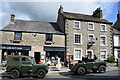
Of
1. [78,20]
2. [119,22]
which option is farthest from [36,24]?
[119,22]

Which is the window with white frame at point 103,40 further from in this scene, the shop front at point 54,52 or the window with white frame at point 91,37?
the shop front at point 54,52

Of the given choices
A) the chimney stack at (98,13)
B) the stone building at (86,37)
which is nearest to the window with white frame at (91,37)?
the stone building at (86,37)

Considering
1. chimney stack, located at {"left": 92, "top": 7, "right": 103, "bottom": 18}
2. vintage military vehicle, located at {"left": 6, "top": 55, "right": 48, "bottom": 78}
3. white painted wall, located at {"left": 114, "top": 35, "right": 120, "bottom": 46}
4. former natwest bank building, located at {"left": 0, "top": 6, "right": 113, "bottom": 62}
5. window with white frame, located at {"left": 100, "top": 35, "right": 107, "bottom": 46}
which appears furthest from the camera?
chimney stack, located at {"left": 92, "top": 7, "right": 103, "bottom": 18}

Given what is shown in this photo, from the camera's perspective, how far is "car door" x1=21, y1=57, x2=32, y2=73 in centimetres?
1097

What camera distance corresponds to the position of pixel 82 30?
21.7 meters

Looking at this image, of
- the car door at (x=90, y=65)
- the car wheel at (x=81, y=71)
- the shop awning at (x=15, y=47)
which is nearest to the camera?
the car wheel at (x=81, y=71)

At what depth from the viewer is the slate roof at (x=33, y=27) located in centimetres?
1989

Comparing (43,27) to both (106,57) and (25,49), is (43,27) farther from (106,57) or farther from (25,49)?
(106,57)

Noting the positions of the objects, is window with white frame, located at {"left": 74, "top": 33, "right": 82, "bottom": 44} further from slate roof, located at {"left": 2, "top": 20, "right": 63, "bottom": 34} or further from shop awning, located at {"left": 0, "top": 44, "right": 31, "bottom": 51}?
shop awning, located at {"left": 0, "top": 44, "right": 31, "bottom": 51}

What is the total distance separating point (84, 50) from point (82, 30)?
339 centimetres

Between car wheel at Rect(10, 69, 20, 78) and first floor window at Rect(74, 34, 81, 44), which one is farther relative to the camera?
first floor window at Rect(74, 34, 81, 44)

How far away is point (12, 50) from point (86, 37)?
11956 mm

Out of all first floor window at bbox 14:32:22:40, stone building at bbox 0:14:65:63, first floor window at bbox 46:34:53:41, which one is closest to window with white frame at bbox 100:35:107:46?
stone building at bbox 0:14:65:63

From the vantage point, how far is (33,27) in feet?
69.9
